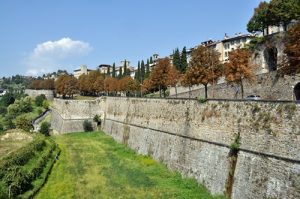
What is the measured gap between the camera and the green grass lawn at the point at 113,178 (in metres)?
28.9

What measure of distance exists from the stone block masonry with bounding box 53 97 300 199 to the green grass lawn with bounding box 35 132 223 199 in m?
1.36

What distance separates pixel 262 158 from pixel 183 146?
39.8ft

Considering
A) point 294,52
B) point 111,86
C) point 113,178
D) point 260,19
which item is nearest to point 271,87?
point 294,52

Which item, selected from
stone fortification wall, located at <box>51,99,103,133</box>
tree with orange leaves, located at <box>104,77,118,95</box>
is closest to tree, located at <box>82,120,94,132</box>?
stone fortification wall, located at <box>51,99,103,133</box>

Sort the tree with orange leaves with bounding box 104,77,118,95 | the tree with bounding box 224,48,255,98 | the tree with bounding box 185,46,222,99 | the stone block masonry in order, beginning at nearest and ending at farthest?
1. the stone block masonry
2. the tree with bounding box 224,48,255,98
3. the tree with bounding box 185,46,222,99
4. the tree with orange leaves with bounding box 104,77,118,95

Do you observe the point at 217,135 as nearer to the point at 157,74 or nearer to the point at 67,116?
the point at 157,74

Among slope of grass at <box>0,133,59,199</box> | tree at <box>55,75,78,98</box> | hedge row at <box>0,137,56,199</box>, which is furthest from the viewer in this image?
tree at <box>55,75,78,98</box>

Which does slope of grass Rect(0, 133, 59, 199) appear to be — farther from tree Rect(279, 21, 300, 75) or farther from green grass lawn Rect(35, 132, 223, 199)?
tree Rect(279, 21, 300, 75)

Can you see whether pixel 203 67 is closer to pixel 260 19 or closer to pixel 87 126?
pixel 260 19

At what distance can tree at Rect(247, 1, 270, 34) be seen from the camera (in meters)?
56.6

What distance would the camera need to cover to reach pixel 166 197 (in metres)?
27.1

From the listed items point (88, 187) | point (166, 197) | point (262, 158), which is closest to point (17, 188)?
point (88, 187)

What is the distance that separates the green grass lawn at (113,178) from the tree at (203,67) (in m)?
11.0

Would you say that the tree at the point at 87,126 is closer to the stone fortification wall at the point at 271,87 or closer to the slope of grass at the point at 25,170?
the slope of grass at the point at 25,170
